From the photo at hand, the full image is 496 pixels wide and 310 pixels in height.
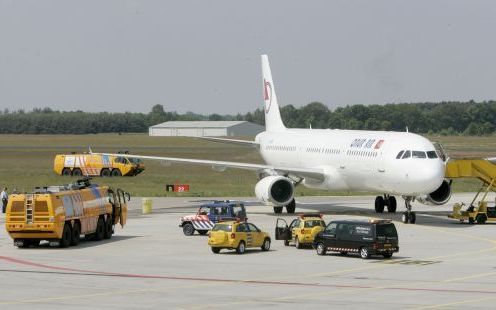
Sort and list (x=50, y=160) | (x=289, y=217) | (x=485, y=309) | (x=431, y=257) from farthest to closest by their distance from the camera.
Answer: (x=50, y=160), (x=289, y=217), (x=431, y=257), (x=485, y=309)

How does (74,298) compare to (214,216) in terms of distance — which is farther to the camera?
(214,216)

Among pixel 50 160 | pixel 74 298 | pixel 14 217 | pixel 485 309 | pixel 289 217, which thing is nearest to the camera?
pixel 485 309

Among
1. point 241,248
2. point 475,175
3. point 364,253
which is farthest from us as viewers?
point 475,175

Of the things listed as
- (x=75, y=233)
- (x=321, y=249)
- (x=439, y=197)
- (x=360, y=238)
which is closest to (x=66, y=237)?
(x=75, y=233)

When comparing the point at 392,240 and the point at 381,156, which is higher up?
the point at 381,156

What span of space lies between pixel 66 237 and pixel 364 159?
2160cm

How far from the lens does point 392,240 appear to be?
44.5 m

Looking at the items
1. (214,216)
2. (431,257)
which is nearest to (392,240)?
(431,257)

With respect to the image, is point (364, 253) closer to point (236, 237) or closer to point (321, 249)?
point (321, 249)

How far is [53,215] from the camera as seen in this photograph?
48.0 meters

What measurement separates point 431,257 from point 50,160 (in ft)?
350

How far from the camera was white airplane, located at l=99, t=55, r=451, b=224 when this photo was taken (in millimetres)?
59000

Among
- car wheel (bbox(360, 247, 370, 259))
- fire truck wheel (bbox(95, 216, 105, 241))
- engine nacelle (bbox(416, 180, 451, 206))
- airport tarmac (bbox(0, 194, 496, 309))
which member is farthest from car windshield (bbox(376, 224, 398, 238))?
engine nacelle (bbox(416, 180, 451, 206))

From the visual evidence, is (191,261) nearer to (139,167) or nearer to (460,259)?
(460,259)
